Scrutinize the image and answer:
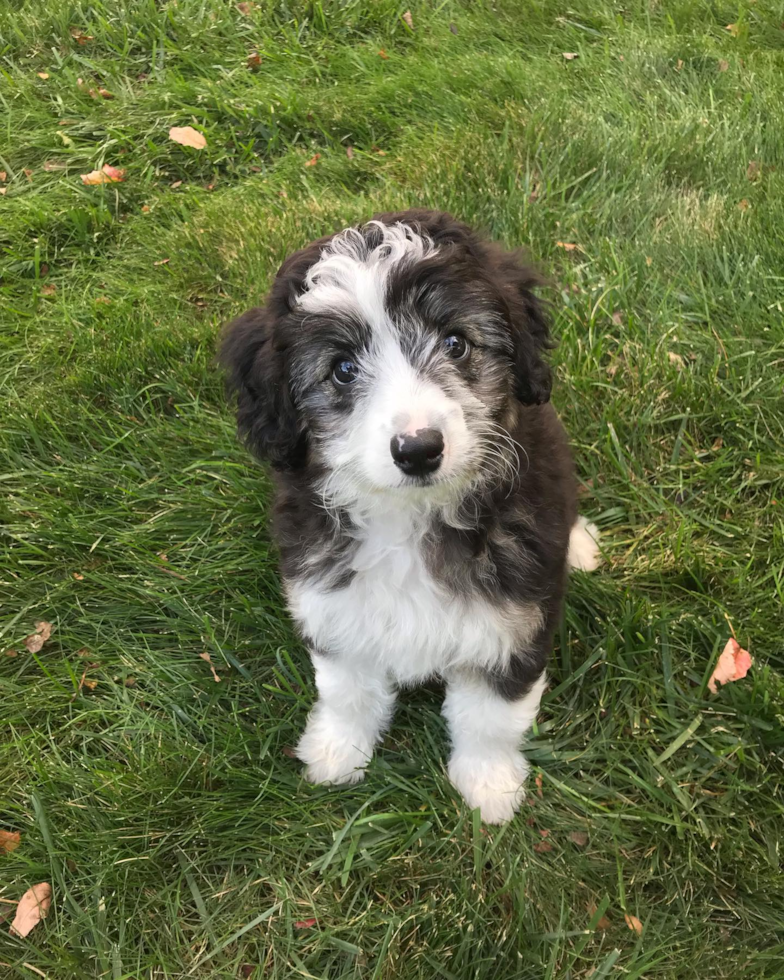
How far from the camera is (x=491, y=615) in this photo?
2396 mm

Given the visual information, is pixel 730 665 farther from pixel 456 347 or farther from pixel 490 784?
pixel 456 347

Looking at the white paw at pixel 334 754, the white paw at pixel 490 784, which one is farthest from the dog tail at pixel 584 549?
the white paw at pixel 334 754

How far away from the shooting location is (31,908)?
2.69 meters

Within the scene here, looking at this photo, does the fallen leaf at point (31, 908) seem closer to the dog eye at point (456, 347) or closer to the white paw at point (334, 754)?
the white paw at point (334, 754)

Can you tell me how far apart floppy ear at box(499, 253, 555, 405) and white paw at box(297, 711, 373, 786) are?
143 cm

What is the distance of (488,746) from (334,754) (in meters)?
0.58

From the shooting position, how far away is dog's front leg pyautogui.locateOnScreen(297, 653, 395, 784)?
2.83 m

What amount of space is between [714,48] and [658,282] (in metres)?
2.51

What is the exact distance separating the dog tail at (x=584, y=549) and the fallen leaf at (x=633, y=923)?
130 centimetres

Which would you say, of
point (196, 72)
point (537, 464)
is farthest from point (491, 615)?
point (196, 72)

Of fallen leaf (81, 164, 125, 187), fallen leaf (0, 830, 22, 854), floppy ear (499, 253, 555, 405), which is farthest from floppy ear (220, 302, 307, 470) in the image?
fallen leaf (81, 164, 125, 187)

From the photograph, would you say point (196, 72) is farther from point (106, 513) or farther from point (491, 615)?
point (491, 615)

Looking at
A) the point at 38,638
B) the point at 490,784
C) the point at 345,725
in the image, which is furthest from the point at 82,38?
the point at 490,784

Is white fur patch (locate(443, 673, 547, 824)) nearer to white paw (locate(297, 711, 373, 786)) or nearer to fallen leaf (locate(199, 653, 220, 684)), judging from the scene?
white paw (locate(297, 711, 373, 786))
